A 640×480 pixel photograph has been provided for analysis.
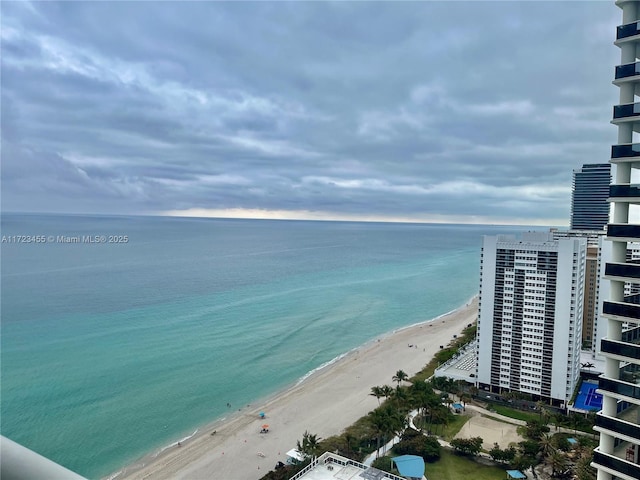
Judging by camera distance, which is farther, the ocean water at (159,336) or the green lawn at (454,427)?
the ocean water at (159,336)

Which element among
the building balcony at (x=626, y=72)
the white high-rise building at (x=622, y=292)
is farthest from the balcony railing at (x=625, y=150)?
the building balcony at (x=626, y=72)

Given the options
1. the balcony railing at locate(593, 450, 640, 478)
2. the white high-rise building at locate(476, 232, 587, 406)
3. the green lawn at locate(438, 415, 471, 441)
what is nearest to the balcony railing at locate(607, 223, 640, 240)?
the balcony railing at locate(593, 450, 640, 478)

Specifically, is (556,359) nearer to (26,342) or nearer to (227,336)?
(227,336)

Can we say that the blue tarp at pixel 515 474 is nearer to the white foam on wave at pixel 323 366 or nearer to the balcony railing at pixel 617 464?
the balcony railing at pixel 617 464

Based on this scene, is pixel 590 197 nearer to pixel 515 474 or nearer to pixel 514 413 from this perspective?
pixel 514 413

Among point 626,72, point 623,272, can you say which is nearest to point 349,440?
point 623,272

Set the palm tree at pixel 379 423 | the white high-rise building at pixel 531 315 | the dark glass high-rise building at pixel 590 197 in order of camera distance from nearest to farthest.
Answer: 1. the palm tree at pixel 379 423
2. the white high-rise building at pixel 531 315
3. the dark glass high-rise building at pixel 590 197

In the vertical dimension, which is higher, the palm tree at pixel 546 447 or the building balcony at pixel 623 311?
the building balcony at pixel 623 311

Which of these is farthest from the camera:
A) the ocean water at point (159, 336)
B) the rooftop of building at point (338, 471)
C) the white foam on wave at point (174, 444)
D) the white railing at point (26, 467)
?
the ocean water at point (159, 336)
